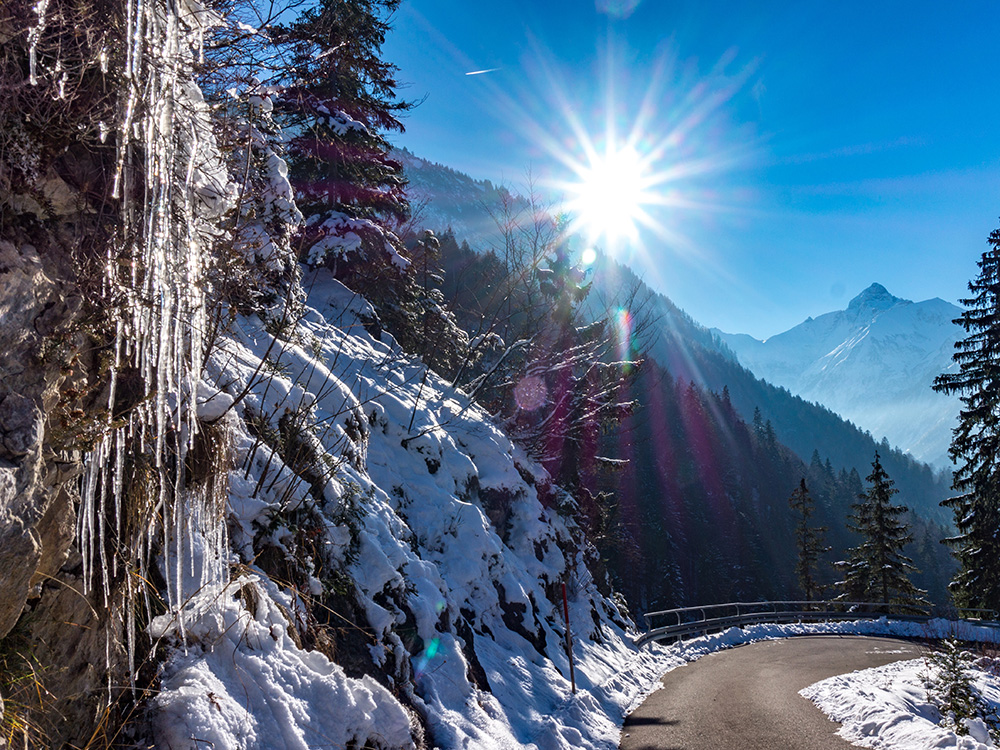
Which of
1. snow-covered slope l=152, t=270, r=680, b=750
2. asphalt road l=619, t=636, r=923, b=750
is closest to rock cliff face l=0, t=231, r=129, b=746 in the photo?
snow-covered slope l=152, t=270, r=680, b=750

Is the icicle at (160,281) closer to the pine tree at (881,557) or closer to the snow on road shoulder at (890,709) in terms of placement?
the snow on road shoulder at (890,709)

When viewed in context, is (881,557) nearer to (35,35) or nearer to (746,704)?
(746,704)

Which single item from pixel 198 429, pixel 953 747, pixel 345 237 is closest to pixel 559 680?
pixel 953 747

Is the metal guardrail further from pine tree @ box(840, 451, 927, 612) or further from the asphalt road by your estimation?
the asphalt road

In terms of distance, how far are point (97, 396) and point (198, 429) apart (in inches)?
37.3

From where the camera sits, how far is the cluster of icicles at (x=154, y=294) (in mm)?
3006

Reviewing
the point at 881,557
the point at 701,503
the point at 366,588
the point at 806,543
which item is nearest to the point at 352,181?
the point at 366,588

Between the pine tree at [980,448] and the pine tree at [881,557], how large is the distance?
6569 mm

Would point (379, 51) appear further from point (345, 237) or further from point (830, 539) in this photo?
point (830, 539)

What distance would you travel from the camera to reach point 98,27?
281cm

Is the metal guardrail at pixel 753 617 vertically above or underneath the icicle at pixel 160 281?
underneath

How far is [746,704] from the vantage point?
888cm

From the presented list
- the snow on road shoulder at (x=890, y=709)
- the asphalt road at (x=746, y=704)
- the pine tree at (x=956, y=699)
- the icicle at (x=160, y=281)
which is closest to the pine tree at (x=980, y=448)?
the asphalt road at (x=746, y=704)

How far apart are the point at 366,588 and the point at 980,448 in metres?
22.5
